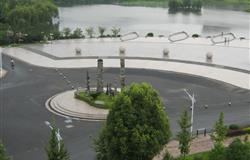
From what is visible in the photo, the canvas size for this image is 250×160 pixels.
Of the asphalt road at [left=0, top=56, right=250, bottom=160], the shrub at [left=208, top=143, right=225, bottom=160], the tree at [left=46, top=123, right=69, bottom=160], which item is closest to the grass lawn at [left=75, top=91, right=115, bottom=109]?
the asphalt road at [left=0, top=56, right=250, bottom=160]

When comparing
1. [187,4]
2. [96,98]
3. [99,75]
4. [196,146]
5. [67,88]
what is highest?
[187,4]

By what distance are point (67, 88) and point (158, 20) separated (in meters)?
54.2

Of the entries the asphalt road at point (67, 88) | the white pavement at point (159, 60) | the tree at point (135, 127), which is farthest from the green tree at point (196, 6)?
the tree at point (135, 127)

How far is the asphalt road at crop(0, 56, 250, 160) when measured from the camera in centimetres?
2459

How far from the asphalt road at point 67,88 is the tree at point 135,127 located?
3.70 meters

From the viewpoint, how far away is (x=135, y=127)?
63.0 feet

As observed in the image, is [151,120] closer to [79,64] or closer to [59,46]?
[79,64]

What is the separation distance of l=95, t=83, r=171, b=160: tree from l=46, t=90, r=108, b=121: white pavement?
28.0 feet

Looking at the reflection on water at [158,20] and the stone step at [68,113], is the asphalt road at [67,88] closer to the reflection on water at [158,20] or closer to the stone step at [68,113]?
the stone step at [68,113]

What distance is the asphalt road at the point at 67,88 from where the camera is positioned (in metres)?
24.6

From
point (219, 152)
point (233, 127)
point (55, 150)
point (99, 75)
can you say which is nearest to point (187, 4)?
point (99, 75)

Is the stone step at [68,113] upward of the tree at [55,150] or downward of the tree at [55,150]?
downward

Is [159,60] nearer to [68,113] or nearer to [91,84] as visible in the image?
[91,84]

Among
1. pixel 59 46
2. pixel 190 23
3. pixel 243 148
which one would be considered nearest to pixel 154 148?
pixel 243 148
